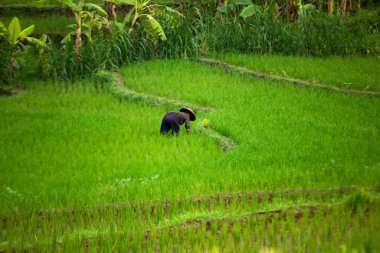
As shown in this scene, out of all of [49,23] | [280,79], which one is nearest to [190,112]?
[280,79]

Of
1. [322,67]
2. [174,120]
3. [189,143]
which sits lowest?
[189,143]

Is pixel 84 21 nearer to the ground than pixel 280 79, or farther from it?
farther from it

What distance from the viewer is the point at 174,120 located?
5.88m

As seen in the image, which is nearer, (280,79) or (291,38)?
(280,79)

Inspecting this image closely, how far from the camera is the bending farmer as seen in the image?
588 cm

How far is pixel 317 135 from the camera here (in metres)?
5.79

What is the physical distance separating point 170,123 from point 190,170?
41.1 inches

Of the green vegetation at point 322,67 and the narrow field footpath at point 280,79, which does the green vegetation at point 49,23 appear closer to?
the narrow field footpath at point 280,79

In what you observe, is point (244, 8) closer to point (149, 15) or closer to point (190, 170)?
point (149, 15)

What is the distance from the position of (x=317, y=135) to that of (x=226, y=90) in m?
2.22

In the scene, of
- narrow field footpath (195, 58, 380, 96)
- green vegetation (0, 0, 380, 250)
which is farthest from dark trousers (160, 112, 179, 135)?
narrow field footpath (195, 58, 380, 96)

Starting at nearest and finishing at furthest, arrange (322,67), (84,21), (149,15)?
(322,67) < (149,15) < (84,21)

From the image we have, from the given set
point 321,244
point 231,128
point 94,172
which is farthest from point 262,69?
point 321,244

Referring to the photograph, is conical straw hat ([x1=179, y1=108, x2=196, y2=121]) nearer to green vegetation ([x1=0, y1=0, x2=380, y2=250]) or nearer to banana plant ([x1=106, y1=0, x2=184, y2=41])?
green vegetation ([x1=0, y1=0, x2=380, y2=250])
